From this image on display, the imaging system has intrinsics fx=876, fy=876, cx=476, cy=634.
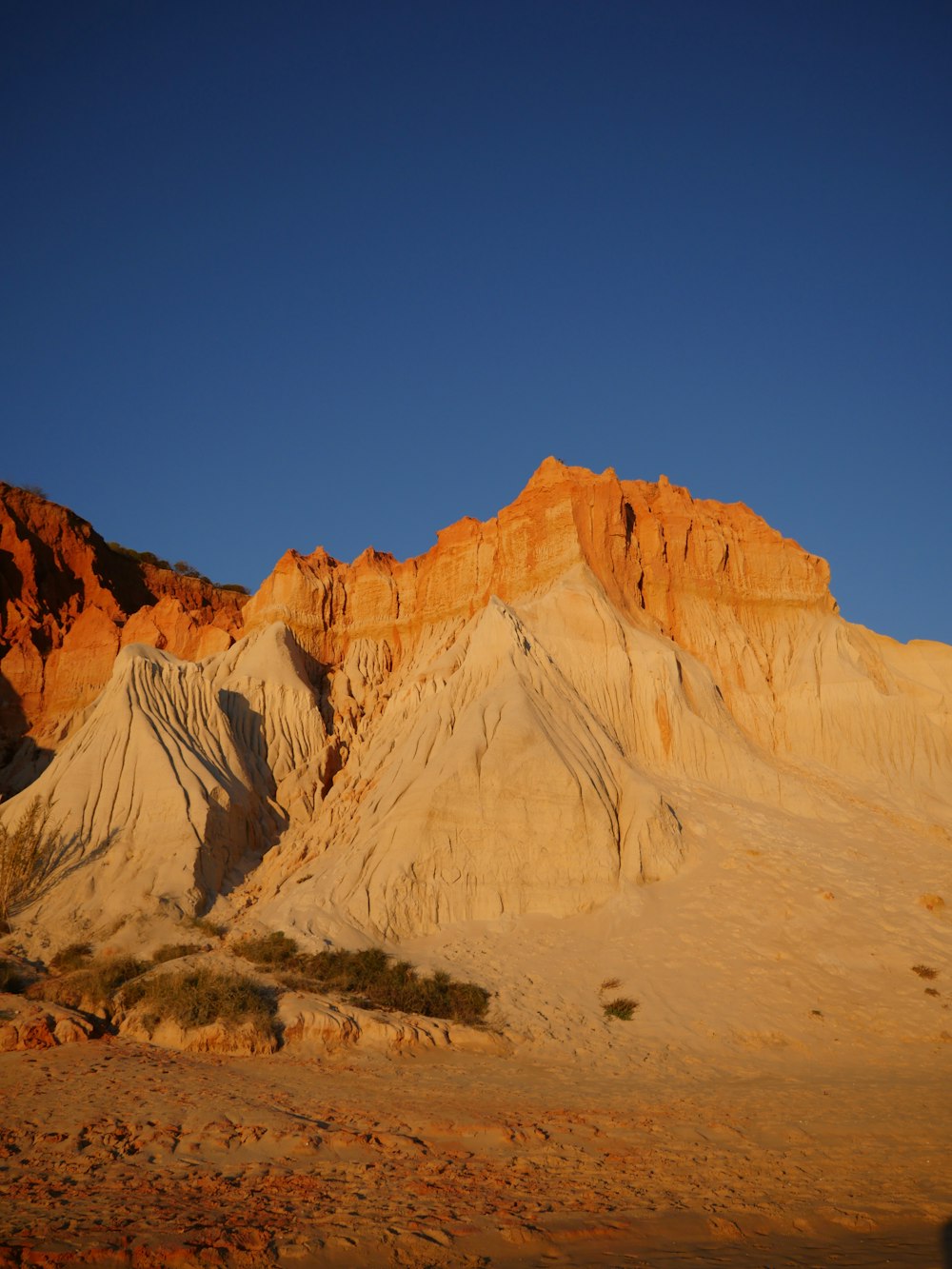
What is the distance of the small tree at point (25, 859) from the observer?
77.3 feet

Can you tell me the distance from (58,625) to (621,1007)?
37.2 meters

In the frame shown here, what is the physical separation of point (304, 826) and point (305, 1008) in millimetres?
12536

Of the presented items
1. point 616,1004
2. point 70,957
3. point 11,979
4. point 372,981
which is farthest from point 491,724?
point 11,979

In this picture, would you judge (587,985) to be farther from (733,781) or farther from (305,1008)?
(733,781)

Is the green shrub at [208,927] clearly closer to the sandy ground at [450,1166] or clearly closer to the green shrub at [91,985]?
the green shrub at [91,985]

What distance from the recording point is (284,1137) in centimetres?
933

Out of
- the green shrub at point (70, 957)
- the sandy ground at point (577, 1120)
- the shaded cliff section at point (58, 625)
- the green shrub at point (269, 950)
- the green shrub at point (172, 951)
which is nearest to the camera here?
the sandy ground at point (577, 1120)

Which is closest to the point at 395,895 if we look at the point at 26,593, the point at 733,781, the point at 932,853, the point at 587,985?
the point at 587,985

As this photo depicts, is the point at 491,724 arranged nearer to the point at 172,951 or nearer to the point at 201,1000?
the point at 172,951

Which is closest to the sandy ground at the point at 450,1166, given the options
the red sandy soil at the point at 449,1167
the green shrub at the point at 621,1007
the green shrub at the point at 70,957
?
the red sandy soil at the point at 449,1167

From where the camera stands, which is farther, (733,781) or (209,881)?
(733,781)

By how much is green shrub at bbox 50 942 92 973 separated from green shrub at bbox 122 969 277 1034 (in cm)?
413

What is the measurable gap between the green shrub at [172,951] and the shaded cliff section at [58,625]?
1920cm

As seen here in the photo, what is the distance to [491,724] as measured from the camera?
1053 inches
